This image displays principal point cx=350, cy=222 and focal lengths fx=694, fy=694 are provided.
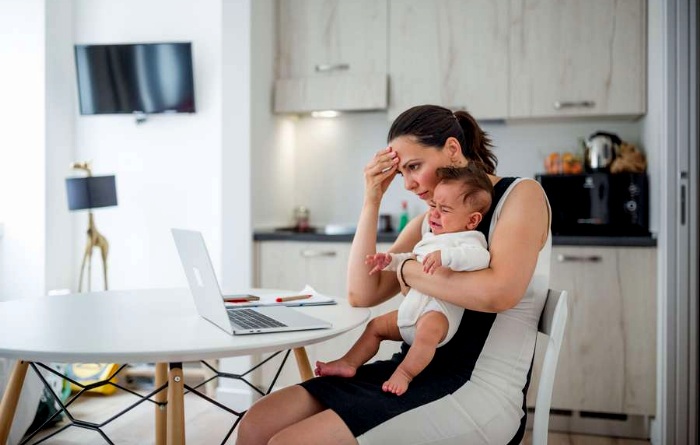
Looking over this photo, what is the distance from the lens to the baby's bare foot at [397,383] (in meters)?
1.40

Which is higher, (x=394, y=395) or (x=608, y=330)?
(x=394, y=395)

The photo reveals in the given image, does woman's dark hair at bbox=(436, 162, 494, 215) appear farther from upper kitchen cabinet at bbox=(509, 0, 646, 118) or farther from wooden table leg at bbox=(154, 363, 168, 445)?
upper kitchen cabinet at bbox=(509, 0, 646, 118)

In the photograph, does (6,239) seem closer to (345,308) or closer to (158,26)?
(158,26)

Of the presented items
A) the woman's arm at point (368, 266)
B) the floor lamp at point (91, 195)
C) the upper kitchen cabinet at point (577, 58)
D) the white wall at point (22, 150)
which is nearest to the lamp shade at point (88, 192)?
the floor lamp at point (91, 195)

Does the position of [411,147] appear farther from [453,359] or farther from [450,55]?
[450,55]

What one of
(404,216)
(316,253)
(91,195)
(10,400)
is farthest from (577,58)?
(10,400)

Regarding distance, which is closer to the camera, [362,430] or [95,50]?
[362,430]

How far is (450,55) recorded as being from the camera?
3463mm

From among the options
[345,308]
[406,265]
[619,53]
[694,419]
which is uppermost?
[619,53]

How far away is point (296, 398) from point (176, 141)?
291 centimetres

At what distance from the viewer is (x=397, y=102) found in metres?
3.55

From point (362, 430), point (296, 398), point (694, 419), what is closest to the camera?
point (362, 430)

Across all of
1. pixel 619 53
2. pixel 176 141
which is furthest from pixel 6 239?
pixel 619 53

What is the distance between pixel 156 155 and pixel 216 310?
9.22 ft
